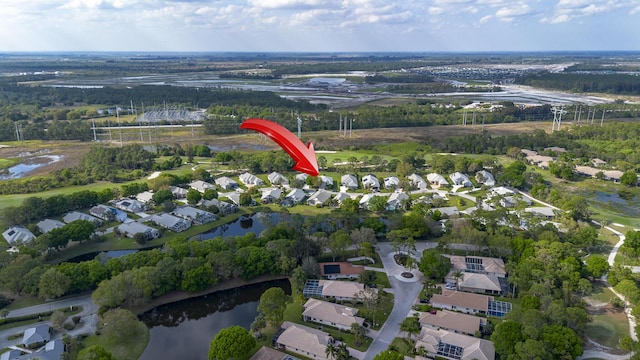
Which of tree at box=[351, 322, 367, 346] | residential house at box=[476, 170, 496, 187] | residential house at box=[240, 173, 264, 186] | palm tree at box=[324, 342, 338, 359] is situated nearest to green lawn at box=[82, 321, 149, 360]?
palm tree at box=[324, 342, 338, 359]

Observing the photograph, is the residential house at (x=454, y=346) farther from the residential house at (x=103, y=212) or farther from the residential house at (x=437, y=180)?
the residential house at (x=103, y=212)

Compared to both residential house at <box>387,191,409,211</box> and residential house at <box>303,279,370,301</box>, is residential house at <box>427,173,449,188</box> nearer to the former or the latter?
residential house at <box>387,191,409,211</box>

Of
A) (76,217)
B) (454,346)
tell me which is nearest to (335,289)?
(454,346)

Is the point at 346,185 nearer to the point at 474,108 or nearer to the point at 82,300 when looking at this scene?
the point at 82,300

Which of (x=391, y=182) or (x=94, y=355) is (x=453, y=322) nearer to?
(x=94, y=355)

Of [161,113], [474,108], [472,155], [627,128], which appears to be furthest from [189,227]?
[474,108]

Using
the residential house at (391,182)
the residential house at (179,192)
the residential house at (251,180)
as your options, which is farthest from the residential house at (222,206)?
the residential house at (391,182)
